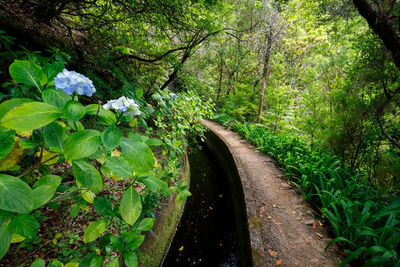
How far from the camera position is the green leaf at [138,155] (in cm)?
82

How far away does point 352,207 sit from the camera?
2.52 m

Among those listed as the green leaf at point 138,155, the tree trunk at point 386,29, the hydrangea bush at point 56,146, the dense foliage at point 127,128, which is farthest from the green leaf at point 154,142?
the tree trunk at point 386,29

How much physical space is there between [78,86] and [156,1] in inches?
98.9

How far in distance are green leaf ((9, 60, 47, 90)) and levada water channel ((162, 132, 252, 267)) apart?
117 inches

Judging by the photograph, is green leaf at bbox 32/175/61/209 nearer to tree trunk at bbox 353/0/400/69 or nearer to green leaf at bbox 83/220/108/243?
green leaf at bbox 83/220/108/243

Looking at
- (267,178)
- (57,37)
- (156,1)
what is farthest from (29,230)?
(267,178)

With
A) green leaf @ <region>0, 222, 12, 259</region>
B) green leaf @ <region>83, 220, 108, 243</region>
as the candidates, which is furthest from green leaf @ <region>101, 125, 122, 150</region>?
green leaf @ <region>83, 220, 108, 243</region>

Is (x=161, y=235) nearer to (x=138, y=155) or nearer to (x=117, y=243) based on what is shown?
(x=117, y=243)

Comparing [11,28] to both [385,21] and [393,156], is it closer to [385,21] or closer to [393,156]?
[385,21]

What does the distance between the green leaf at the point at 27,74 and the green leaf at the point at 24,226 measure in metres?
0.68

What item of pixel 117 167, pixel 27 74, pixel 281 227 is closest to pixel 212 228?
pixel 281 227

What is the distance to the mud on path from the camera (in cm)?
213

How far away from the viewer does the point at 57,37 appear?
10.2ft

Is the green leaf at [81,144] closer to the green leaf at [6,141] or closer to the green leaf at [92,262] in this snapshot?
the green leaf at [6,141]
